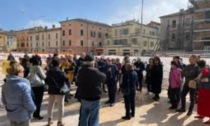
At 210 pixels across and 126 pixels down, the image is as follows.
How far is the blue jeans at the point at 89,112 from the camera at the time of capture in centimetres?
575

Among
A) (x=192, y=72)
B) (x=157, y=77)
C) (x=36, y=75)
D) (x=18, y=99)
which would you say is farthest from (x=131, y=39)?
(x=18, y=99)

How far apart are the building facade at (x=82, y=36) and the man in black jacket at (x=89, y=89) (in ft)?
216

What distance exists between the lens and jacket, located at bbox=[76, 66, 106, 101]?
5.60 meters

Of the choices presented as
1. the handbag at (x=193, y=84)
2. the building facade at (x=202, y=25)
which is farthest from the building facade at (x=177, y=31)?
the handbag at (x=193, y=84)

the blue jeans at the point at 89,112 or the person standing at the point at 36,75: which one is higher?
the person standing at the point at 36,75

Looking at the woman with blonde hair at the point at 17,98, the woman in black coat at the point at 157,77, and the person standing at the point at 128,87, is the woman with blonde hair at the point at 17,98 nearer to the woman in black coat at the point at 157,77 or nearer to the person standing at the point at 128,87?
the person standing at the point at 128,87

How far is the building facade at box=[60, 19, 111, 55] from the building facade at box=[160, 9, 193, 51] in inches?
696

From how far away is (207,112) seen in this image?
7.68 meters

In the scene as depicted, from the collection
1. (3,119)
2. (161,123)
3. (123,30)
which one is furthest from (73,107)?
(123,30)

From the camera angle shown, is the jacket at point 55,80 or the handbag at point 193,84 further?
the handbag at point 193,84

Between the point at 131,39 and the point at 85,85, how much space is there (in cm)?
6093

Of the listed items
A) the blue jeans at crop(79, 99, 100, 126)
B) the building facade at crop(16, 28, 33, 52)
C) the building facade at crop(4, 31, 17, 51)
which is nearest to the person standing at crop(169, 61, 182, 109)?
the blue jeans at crop(79, 99, 100, 126)

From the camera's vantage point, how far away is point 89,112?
585cm

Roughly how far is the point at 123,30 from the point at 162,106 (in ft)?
194
